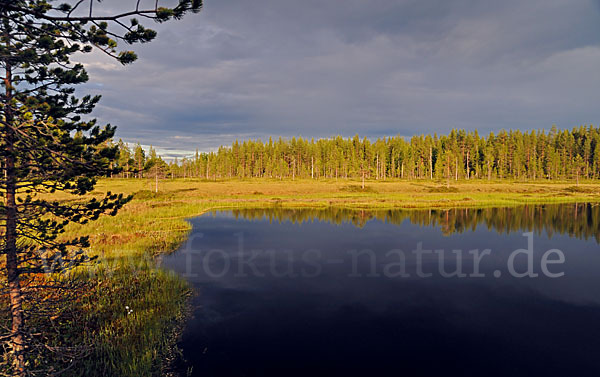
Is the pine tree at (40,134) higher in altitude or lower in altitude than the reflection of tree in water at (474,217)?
higher

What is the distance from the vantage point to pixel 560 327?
41.0 ft

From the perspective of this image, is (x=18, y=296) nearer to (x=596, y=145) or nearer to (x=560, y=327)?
(x=560, y=327)

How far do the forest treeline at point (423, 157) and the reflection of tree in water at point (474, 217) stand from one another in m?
57.6

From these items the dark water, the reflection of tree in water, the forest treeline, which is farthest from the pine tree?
the forest treeline

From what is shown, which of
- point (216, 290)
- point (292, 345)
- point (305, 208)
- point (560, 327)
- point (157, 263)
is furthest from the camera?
point (305, 208)

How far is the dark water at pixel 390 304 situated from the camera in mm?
10180

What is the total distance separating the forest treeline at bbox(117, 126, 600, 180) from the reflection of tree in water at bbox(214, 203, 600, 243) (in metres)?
57.6

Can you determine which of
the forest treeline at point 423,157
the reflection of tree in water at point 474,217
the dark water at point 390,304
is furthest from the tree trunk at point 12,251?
the forest treeline at point 423,157

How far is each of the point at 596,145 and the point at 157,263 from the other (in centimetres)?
15583

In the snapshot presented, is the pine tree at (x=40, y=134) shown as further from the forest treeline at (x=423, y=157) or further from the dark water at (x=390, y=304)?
the forest treeline at (x=423, y=157)

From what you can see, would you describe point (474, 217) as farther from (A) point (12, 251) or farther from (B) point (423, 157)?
(B) point (423, 157)

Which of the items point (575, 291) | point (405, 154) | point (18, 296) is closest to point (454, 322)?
point (575, 291)

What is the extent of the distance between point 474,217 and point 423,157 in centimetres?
9907

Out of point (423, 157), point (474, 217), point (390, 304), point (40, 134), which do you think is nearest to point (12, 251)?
point (40, 134)
